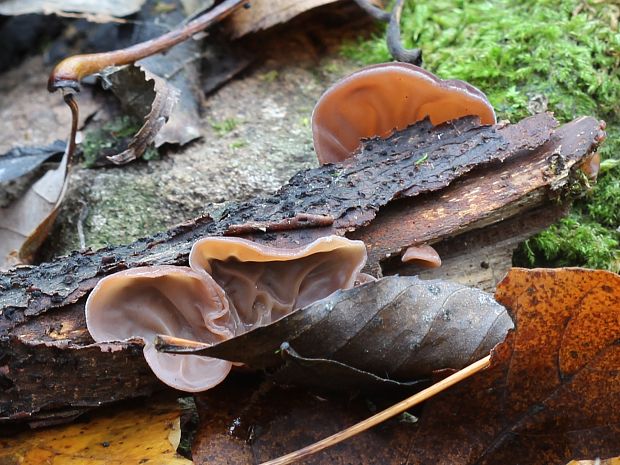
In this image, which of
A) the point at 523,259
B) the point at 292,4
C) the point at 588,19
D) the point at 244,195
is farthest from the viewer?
A: the point at 292,4

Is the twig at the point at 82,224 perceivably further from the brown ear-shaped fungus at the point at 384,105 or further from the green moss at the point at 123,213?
the brown ear-shaped fungus at the point at 384,105

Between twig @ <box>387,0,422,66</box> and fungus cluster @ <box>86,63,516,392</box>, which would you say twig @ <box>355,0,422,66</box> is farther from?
fungus cluster @ <box>86,63,516,392</box>

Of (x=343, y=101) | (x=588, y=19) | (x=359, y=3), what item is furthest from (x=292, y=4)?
(x=588, y=19)

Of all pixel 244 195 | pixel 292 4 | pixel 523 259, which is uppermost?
pixel 292 4

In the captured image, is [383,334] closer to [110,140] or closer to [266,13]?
[110,140]

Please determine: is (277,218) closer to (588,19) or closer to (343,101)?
(343,101)

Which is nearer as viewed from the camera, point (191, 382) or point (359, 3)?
point (191, 382)

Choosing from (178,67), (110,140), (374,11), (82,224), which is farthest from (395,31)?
(82,224)

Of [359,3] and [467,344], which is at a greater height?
[359,3]
